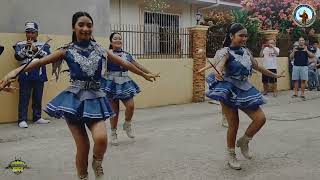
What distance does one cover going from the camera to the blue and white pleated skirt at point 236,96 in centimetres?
592

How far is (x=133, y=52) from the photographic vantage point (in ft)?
42.2

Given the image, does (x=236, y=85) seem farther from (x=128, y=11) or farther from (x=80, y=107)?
(x=128, y=11)

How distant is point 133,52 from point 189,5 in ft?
23.0

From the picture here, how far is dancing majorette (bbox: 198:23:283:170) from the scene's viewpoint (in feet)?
19.5

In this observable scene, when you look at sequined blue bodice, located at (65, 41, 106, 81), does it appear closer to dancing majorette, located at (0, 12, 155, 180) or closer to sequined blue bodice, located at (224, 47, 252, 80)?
dancing majorette, located at (0, 12, 155, 180)

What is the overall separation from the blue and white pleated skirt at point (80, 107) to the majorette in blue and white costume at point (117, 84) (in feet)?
9.16

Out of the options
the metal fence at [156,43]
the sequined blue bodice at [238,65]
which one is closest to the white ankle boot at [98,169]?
the sequined blue bodice at [238,65]

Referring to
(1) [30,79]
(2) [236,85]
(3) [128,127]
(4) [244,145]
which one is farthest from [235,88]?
(1) [30,79]

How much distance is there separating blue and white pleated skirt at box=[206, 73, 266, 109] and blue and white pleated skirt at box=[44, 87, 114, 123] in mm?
1677

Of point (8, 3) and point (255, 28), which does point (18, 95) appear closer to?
point (8, 3)

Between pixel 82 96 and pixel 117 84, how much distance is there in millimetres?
2903

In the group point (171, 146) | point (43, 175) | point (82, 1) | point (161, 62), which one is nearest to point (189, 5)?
point (161, 62)

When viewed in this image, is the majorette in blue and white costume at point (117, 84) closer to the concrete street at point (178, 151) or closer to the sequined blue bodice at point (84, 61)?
the concrete street at point (178, 151)

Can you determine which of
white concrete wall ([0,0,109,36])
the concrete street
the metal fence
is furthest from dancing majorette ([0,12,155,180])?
the metal fence
